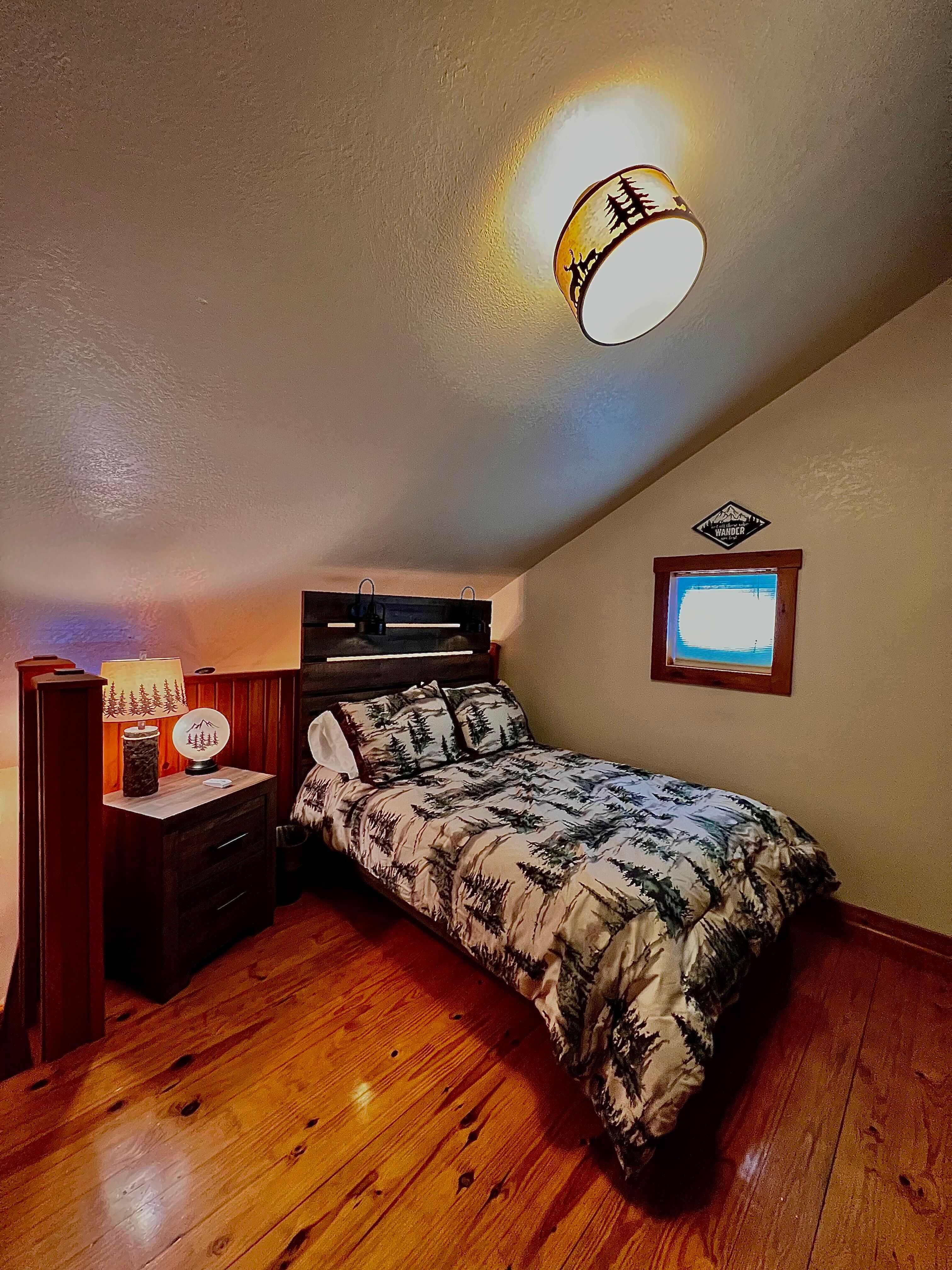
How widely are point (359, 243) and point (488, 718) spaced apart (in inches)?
86.7

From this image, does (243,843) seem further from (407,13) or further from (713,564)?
(713,564)

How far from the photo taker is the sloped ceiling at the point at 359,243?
0.89 metres

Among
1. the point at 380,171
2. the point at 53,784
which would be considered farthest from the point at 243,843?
the point at 380,171

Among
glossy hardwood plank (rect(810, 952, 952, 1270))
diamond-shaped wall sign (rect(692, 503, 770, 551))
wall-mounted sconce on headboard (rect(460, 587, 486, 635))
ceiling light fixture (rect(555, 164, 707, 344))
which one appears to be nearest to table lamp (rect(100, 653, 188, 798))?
wall-mounted sconce on headboard (rect(460, 587, 486, 635))

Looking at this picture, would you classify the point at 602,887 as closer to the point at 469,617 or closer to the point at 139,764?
the point at 139,764

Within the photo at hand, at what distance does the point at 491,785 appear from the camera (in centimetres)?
224

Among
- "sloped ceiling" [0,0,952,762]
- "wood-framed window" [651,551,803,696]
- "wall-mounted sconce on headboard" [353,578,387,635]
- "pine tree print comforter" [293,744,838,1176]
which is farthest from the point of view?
"wall-mounted sconce on headboard" [353,578,387,635]

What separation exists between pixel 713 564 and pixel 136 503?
257 cm

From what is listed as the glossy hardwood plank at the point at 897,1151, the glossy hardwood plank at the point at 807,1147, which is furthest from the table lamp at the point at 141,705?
the glossy hardwood plank at the point at 897,1151

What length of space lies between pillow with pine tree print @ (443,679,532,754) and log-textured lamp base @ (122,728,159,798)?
55.4 inches

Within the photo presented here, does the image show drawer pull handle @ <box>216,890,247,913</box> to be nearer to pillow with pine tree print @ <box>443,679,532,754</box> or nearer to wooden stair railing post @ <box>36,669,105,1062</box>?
wooden stair railing post @ <box>36,669,105,1062</box>

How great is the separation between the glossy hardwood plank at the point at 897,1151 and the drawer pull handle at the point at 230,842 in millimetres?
1968

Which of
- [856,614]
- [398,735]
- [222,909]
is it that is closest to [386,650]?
[398,735]

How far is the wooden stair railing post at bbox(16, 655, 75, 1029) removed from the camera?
4.93 ft
